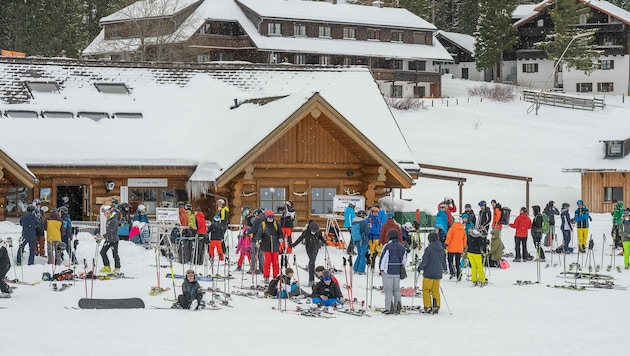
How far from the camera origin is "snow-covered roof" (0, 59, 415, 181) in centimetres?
2727

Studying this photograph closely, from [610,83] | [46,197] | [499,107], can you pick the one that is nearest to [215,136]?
[46,197]

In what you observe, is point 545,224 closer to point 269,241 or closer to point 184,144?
point 269,241

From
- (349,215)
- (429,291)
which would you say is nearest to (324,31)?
(349,215)

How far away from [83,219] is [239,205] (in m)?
4.86

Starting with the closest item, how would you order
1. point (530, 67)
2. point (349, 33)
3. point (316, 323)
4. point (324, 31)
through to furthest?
A: point (316, 323) < point (324, 31) < point (349, 33) < point (530, 67)

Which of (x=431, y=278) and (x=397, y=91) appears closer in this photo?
(x=431, y=278)

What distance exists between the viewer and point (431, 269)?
15938 mm

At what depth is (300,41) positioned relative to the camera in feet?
225

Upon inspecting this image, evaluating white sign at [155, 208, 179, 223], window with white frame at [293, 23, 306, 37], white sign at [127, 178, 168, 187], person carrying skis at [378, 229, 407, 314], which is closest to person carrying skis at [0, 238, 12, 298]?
white sign at [155, 208, 179, 223]

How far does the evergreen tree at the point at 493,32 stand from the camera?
76000 mm

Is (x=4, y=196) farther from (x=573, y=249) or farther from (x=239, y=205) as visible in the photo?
(x=573, y=249)

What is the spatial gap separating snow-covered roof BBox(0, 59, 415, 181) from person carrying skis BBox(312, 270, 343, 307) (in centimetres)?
958

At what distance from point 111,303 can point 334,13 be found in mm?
57888

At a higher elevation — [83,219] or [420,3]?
[420,3]
